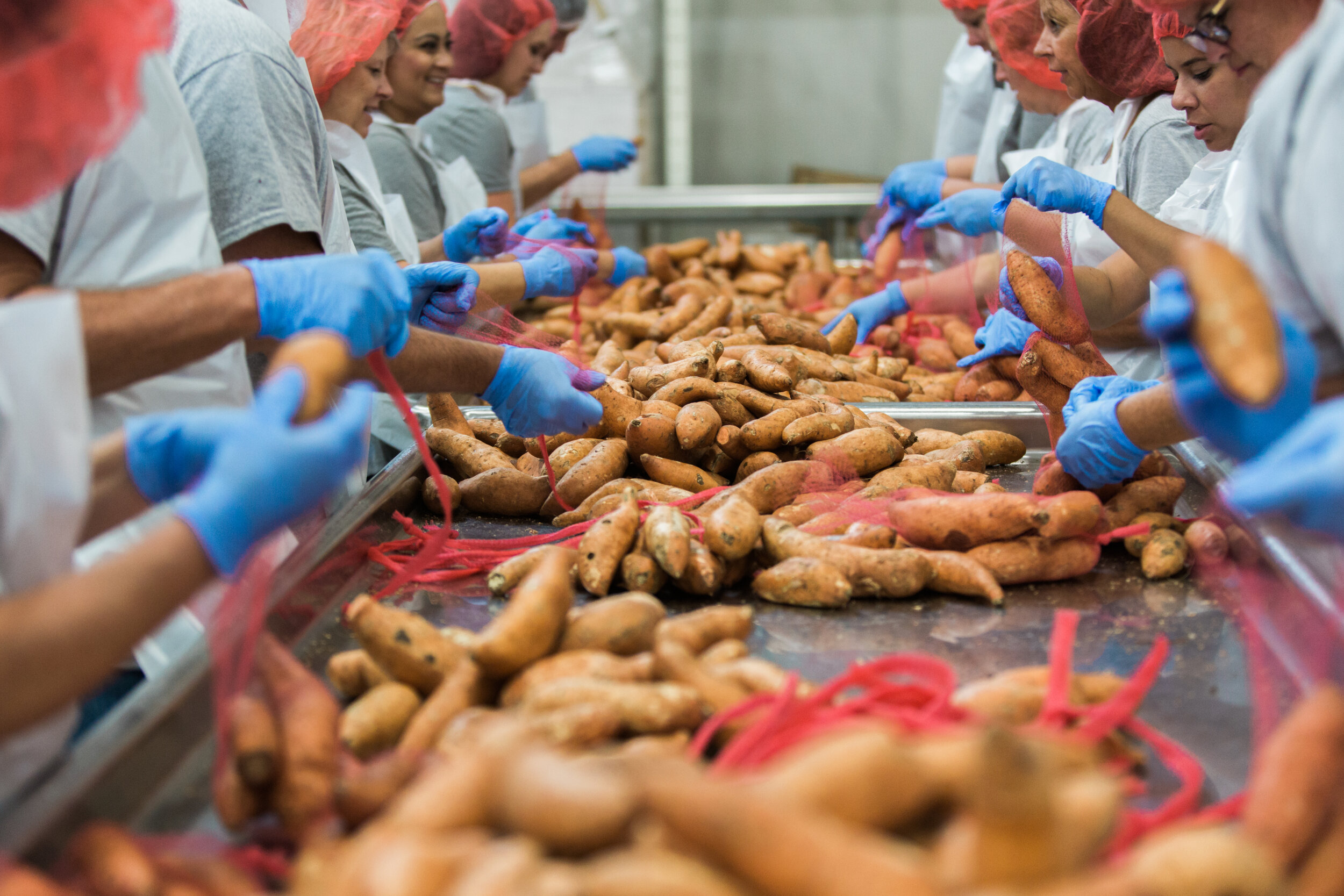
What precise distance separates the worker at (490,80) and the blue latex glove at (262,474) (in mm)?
3951

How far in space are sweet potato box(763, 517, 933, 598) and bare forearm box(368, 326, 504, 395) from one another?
76cm

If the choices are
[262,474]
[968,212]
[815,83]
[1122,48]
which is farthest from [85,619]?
[815,83]

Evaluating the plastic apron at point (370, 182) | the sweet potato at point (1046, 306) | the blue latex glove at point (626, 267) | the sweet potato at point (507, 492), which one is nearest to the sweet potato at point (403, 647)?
the sweet potato at point (507, 492)

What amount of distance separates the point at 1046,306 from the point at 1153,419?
63cm

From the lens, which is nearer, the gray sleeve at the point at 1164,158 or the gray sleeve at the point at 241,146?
the gray sleeve at the point at 241,146

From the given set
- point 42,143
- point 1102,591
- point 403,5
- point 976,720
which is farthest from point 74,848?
point 403,5

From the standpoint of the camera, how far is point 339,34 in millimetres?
2674

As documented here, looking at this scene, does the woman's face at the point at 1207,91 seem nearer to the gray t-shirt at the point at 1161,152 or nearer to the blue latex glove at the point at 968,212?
the gray t-shirt at the point at 1161,152

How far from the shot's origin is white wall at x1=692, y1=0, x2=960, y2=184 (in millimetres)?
8562

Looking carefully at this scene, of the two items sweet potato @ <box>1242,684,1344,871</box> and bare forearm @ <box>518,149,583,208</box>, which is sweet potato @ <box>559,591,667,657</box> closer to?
sweet potato @ <box>1242,684,1344,871</box>

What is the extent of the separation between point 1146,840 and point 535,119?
5.47 meters

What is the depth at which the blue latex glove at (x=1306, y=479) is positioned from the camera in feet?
3.11

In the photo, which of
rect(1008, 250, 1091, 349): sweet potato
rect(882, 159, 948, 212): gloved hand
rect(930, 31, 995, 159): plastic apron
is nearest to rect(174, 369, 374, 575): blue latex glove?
rect(1008, 250, 1091, 349): sweet potato

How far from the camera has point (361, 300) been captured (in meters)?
1.61
